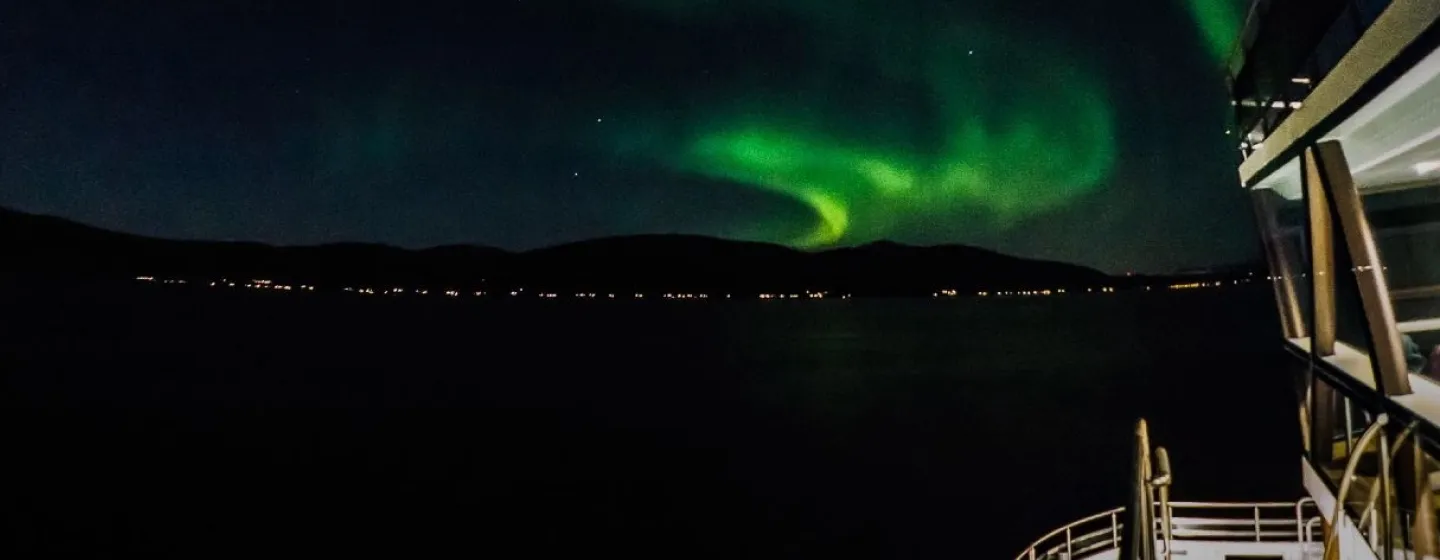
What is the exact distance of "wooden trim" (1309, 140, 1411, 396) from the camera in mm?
5785

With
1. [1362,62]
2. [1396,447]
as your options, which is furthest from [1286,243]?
[1362,62]

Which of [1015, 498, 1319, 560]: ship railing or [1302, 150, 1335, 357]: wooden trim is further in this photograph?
[1015, 498, 1319, 560]: ship railing

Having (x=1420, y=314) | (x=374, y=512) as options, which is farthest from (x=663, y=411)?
(x=1420, y=314)

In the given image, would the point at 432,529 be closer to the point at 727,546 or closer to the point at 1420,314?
the point at 727,546

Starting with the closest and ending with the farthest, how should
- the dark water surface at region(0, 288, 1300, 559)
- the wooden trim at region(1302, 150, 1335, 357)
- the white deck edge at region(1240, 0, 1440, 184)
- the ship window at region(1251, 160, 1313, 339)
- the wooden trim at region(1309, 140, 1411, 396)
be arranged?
the white deck edge at region(1240, 0, 1440, 184)
the wooden trim at region(1309, 140, 1411, 396)
the wooden trim at region(1302, 150, 1335, 357)
the ship window at region(1251, 160, 1313, 339)
the dark water surface at region(0, 288, 1300, 559)

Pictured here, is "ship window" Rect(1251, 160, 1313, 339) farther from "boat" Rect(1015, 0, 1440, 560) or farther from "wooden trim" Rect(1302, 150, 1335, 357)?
"wooden trim" Rect(1302, 150, 1335, 357)

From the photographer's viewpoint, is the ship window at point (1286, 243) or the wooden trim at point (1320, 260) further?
the ship window at point (1286, 243)

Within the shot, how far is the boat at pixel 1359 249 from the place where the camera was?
4.68 metres

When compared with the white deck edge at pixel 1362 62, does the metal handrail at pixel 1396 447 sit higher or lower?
lower

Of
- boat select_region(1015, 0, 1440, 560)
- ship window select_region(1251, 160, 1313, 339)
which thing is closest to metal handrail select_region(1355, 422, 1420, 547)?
boat select_region(1015, 0, 1440, 560)

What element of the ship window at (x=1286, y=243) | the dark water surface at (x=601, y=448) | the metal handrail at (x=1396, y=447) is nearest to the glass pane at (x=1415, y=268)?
the metal handrail at (x=1396, y=447)

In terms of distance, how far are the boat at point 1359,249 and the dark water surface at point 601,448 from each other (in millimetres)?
21237

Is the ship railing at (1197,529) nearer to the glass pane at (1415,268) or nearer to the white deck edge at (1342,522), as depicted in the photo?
the white deck edge at (1342,522)

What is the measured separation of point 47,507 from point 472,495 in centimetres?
1322
